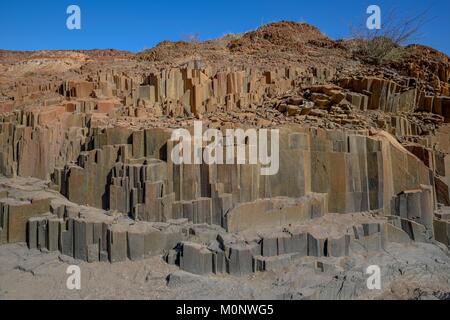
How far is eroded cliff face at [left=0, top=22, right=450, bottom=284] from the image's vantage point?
6020 millimetres

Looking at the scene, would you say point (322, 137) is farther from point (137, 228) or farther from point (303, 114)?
point (137, 228)

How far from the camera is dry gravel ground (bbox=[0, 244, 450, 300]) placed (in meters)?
5.27

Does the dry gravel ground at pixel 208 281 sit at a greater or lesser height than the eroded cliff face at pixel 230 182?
lesser

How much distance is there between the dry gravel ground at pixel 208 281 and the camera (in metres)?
5.27

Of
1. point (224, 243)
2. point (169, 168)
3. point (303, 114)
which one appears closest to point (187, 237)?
point (224, 243)

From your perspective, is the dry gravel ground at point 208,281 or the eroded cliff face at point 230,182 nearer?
the dry gravel ground at point 208,281

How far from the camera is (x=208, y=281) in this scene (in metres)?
5.48

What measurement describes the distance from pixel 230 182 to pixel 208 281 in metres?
1.76

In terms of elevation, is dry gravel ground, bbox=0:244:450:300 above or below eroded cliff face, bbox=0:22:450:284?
below

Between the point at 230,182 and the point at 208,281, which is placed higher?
the point at 230,182

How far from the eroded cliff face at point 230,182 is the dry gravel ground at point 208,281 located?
211 mm

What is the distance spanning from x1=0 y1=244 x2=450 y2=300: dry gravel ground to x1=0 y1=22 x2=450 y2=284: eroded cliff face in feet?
0.69

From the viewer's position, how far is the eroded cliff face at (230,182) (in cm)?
602

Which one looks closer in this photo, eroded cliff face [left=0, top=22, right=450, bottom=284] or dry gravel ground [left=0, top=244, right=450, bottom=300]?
dry gravel ground [left=0, top=244, right=450, bottom=300]
